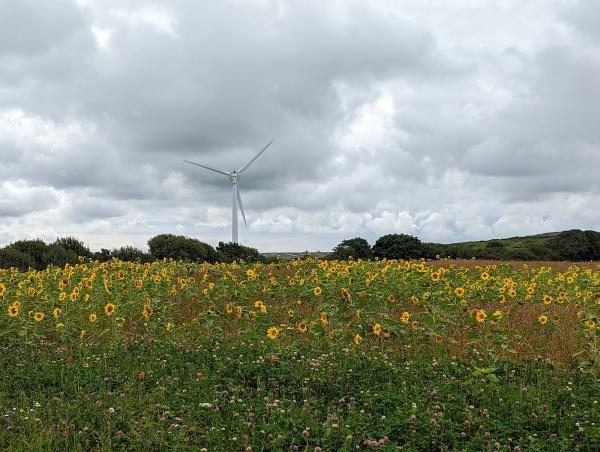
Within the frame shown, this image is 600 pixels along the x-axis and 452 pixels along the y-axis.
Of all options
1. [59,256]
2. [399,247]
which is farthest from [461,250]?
[59,256]

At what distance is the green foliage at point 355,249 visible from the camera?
118ft

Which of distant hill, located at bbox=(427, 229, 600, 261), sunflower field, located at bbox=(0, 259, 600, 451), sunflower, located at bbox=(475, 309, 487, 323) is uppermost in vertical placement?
distant hill, located at bbox=(427, 229, 600, 261)

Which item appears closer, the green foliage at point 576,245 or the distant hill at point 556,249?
the distant hill at point 556,249

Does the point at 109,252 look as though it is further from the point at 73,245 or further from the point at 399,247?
the point at 399,247

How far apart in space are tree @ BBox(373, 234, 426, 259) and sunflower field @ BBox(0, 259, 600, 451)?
78.4ft

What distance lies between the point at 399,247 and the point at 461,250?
19.5 feet

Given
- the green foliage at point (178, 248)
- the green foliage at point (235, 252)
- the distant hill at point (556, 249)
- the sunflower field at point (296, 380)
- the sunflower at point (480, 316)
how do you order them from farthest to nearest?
the distant hill at point (556, 249) < the green foliage at point (235, 252) < the green foliage at point (178, 248) < the sunflower at point (480, 316) < the sunflower field at point (296, 380)

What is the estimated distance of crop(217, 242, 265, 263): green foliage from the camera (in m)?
35.5

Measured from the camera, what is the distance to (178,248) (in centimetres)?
3419

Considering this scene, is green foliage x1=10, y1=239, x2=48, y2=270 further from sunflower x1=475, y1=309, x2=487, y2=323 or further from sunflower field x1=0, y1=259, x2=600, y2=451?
sunflower x1=475, y1=309, x2=487, y2=323

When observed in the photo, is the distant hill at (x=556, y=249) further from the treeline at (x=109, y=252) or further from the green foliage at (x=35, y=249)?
the green foliage at (x=35, y=249)

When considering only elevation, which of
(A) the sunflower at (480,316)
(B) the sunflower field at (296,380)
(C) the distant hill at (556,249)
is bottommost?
(B) the sunflower field at (296,380)

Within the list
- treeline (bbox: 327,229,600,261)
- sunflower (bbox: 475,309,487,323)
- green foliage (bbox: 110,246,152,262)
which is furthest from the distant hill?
sunflower (bbox: 475,309,487,323)

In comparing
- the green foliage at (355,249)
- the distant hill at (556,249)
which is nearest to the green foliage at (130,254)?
the green foliage at (355,249)
